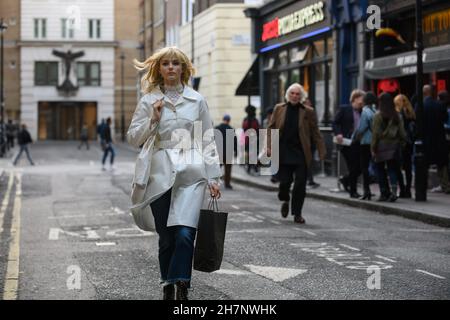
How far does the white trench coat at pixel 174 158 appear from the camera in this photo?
7.37m

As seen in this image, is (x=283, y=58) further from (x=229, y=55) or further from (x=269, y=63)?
(x=229, y=55)

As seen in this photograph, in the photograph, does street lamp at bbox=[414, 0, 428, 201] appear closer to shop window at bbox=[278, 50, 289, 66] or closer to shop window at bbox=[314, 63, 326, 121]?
shop window at bbox=[314, 63, 326, 121]

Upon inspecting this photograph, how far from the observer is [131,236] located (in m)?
12.9

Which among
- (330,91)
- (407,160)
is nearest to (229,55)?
(330,91)

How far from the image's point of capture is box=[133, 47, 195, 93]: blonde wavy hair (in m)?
7.47

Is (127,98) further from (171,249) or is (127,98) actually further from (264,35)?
(171,249)

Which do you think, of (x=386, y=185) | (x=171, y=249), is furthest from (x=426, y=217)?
(x=171, y=249)

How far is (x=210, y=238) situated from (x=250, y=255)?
11.2 ft

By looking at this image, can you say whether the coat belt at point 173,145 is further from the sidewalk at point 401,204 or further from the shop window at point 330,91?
the shop window at point 330,91

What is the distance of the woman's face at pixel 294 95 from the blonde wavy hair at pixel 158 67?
22.0ft

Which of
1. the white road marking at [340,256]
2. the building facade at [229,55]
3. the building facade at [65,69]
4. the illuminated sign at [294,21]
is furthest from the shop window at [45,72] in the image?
the white road marking at [340,256]

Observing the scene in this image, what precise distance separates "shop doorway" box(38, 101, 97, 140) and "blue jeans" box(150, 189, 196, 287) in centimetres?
7429

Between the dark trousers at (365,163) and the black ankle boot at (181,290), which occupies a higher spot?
the dark trousers at (365,163)
